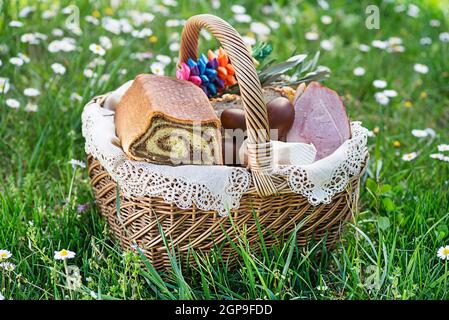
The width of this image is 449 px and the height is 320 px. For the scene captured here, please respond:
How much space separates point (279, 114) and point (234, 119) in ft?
0.42

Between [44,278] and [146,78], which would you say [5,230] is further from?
[146,78]

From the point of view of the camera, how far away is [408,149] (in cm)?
269

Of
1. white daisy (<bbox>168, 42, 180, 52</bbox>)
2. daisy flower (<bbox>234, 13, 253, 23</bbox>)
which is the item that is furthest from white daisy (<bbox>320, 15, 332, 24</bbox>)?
white daisy (<bbox>168, 42, 180, 52</bbox>)

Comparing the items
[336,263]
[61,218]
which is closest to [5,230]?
[61,218]

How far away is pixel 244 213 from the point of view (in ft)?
5.95

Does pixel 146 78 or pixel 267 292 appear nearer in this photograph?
pixel 267 292

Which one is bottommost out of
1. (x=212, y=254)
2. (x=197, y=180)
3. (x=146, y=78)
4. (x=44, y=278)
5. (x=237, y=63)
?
(x=44, y=278)

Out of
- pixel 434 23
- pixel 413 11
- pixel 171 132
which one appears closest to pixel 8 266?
pixel 171 132

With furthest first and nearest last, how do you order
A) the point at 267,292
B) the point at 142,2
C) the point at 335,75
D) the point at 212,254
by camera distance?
1. the point at 142,2
2. the point at 335,75
3. the point at 212,254
4. the point at 267,292

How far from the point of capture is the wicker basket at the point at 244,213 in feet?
5.71

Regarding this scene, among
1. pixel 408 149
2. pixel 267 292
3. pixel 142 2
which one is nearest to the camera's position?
pixel 267 292

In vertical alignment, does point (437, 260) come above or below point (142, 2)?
below

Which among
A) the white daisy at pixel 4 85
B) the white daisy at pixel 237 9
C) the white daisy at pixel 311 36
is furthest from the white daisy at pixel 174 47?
the white daisy at pixel 4 85

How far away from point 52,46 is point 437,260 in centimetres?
159
